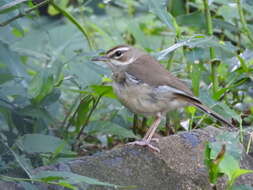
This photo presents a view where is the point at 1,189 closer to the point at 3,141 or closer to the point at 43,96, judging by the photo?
the point at 3,141

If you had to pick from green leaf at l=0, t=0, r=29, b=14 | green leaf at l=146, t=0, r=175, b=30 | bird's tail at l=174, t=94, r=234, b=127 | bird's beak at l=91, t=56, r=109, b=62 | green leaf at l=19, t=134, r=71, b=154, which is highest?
green leaf at l=0, t=0, r=29, b=14

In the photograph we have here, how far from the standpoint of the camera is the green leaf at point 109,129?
4.55 metres

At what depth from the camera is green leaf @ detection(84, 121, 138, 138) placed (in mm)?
4555

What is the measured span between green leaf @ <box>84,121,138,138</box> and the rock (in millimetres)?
345

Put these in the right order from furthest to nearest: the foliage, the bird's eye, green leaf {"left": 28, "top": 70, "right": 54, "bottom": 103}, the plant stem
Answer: the plant stem → the bird's eye → green leaf {"left": 28, "top": 70, "right": 54, "bottom": 103} → the foliage

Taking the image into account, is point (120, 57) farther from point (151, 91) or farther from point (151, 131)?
point (151, 131)

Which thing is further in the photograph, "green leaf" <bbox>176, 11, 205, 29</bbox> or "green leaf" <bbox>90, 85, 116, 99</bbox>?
"green leaf" <bbox>176, 11, 205, 29</bbox>

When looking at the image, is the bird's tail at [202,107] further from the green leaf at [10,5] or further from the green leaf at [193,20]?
the green leaf at [10,5]

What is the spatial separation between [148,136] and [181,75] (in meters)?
2.01

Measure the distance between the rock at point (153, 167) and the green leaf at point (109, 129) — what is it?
35 centimetres

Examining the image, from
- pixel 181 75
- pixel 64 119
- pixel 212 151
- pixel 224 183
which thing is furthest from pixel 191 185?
pixel 181 75

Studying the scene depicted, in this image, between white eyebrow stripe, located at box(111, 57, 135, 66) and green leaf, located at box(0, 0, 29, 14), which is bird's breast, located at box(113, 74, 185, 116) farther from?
green leaf, located at box(0, 0, 29, 14)

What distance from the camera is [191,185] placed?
12.8 ft

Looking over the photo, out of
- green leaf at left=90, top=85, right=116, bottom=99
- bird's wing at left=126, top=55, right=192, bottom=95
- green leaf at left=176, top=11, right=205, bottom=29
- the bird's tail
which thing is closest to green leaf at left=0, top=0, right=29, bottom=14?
green leaf at left=90, top=85, right=116, bottom=99
